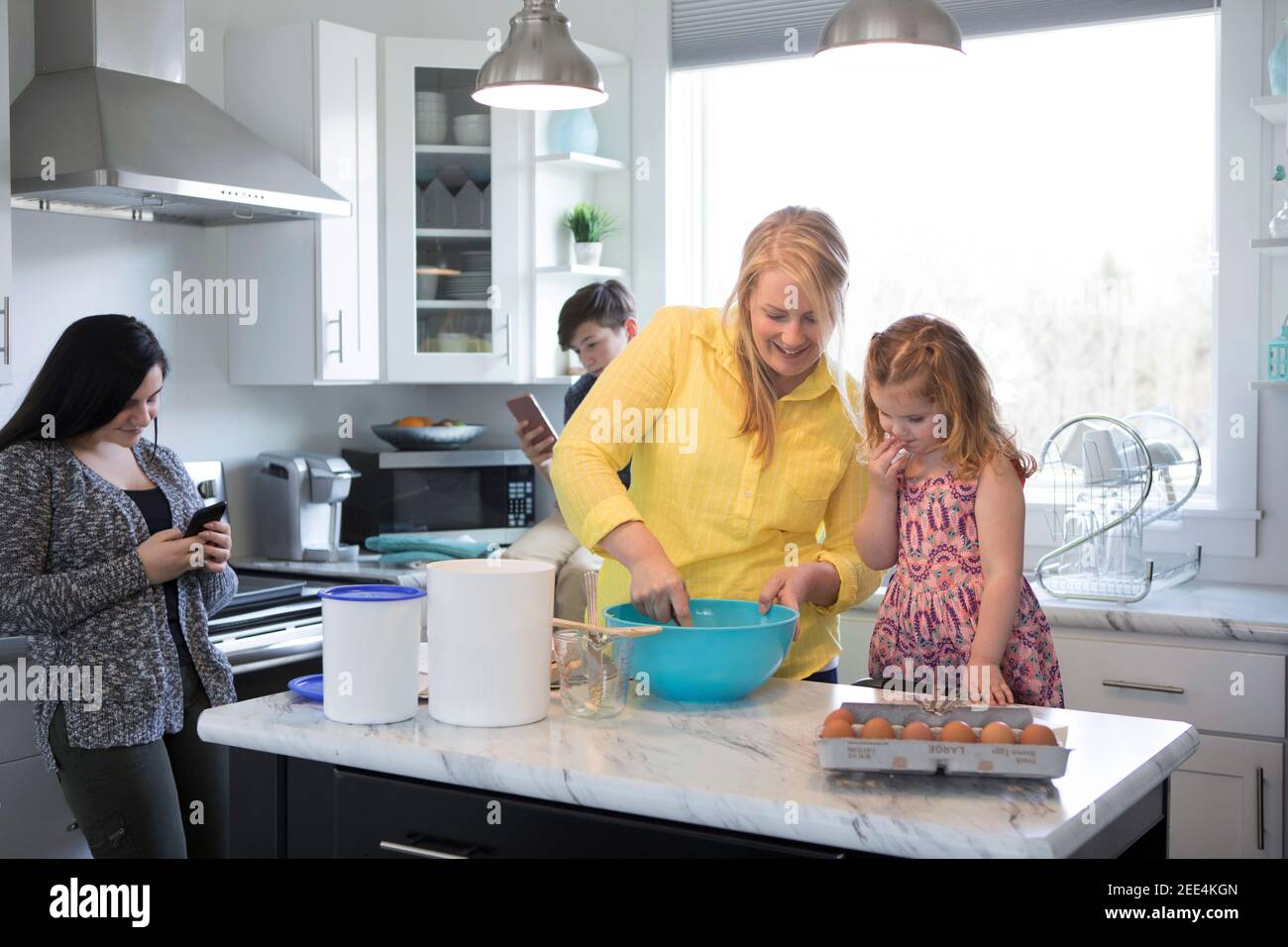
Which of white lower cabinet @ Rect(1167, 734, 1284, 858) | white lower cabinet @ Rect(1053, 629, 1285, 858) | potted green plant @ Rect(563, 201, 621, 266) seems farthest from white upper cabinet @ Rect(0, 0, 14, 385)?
white lower cabinet @ Rect(1167, 734, 1284, 858)

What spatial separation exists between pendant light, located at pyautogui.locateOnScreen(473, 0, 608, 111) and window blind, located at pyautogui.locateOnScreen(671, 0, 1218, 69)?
1384 millimetres

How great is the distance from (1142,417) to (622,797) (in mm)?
2550

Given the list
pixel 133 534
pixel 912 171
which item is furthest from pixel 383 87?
pixel 133 534

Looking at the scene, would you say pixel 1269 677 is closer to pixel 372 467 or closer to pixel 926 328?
pixel 926 328

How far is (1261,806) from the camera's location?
2779 millimetres

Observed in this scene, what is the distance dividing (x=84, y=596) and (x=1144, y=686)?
2168mm

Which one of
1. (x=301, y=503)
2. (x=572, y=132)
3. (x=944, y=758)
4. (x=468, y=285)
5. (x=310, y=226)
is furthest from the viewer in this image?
(x=572, y=132)

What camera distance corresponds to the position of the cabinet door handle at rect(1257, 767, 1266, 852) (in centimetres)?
278

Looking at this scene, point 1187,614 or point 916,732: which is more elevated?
point 916,732

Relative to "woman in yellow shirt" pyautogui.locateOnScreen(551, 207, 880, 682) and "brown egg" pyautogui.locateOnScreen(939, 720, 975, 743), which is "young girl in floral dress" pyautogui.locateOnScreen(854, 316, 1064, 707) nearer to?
"woman in yellow shirt" pyautogui.locateOnScreen(551, 207, 880, 682)

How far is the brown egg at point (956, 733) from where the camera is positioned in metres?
1.32

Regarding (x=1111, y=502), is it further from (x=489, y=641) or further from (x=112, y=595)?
(x=112, y=595)

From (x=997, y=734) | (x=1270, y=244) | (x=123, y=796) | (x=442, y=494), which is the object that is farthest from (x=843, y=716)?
(x=442, y=494)

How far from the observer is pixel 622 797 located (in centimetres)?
133
